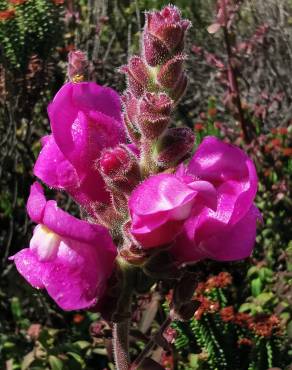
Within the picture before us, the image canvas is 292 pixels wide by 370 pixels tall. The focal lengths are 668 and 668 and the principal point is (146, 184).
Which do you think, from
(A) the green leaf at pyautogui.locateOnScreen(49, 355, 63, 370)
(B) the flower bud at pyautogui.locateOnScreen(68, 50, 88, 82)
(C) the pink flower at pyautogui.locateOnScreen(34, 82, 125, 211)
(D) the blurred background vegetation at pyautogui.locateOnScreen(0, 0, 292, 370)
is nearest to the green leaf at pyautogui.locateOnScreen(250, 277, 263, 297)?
(D) the blurred background vegetation at pyautogui.locateOnScreen(0, 0, 292, 370)

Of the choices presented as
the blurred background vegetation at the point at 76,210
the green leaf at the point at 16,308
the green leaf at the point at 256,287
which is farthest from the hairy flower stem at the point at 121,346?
the green leaf at the point at 16,308

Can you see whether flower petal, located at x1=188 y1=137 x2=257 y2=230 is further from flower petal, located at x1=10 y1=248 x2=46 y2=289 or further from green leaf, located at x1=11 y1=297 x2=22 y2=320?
green leaf, located at x1=11 y1=297 x2=22 y2=320

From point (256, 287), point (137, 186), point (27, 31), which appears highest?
point (137, 186)

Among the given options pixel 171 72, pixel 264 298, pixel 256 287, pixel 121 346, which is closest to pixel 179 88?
pixel 171 72

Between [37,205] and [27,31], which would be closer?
[37,205]

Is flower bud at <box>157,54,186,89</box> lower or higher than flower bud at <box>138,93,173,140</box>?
higher

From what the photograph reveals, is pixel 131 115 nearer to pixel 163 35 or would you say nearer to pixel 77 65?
pixel 163 35
